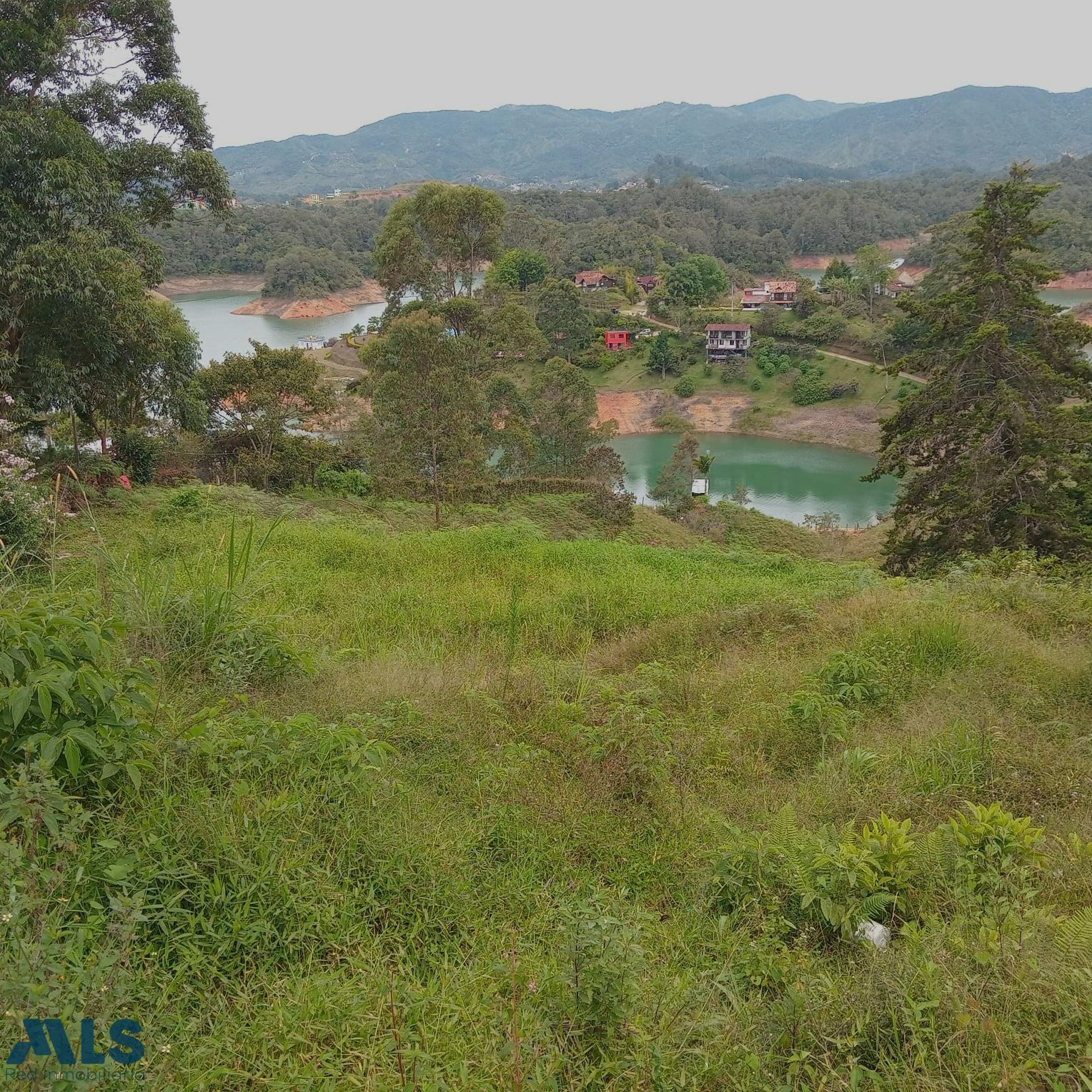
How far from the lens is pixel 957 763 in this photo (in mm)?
3008

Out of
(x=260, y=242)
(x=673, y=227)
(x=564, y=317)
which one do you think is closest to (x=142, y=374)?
(x=564, y=317)

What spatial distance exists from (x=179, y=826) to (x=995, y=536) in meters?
9.14

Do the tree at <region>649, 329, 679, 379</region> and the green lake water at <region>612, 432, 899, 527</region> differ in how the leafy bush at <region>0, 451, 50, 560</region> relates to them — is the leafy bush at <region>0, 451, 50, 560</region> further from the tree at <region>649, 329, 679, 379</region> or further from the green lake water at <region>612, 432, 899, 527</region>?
the tree at <region>649, 329, 679, 379</region>

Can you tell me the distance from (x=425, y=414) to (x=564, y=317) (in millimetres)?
27062

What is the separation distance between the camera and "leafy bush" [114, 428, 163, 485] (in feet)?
35.0

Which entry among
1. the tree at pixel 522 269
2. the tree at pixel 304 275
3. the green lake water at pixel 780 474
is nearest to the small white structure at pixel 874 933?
the green lake water at pixel 780 474

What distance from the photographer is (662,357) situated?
4006 centimetres

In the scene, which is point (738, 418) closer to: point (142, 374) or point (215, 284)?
point (142, 374)

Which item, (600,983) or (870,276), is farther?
(870,276)

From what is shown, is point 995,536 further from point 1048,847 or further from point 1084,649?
point 1048,847

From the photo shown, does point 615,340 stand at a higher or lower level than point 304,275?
lower

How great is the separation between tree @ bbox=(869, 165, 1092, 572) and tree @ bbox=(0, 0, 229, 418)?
946 centimetres

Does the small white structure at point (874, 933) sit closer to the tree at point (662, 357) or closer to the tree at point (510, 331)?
the tree at point (510, 331)

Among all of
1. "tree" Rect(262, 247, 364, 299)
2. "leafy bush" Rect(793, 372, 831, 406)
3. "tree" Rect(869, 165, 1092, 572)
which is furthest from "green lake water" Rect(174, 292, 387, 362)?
"tree" Rect(869, 165, 1092, 572)
